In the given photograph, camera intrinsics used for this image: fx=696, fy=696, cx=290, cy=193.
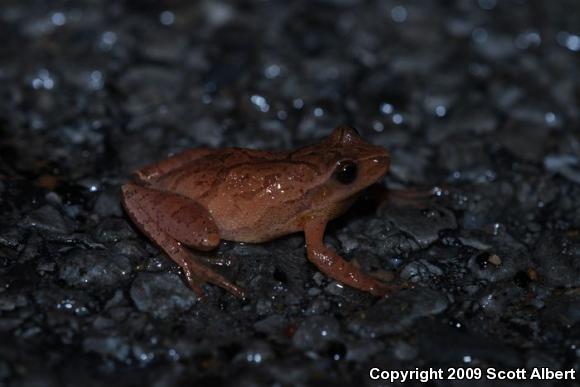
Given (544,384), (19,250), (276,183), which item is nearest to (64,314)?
(19,250)

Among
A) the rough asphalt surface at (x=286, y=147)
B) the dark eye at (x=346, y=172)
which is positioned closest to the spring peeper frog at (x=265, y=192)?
the dark eye at (x=346, y=172)

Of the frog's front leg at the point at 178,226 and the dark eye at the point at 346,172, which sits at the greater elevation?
the dark eye at the point at 346,172

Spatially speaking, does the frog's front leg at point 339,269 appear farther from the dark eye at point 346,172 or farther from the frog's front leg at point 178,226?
the frog's front leg at point 178,226

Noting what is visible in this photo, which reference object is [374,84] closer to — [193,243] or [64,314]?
[193,243]

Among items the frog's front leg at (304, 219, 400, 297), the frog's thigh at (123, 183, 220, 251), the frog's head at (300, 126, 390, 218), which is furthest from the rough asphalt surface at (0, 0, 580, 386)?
the frog's head at (300, 126, 390, 218)

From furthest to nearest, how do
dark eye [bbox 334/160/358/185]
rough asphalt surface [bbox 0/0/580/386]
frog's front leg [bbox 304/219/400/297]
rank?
dark eye [bbox 334/160/358/185] → frog's front leg [bbox 304/219/400/297] → rough asphalt surface [bbox 0/0/580/386]

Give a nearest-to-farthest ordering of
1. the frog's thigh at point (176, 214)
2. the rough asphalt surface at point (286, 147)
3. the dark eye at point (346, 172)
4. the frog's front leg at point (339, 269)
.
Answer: the rough asphalt surface at point (286, 147)
the frog's front leg at point (339, 269)
the frog's thigh at point (176, 214)
the dark eye at point (346, 172)

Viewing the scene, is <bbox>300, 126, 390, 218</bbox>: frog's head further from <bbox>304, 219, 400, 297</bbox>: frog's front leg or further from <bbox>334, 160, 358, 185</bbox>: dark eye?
<bbox>304, 219, 400, 297</bbox>: frog's front leg

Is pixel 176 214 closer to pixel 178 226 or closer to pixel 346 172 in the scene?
pixel 178 226
